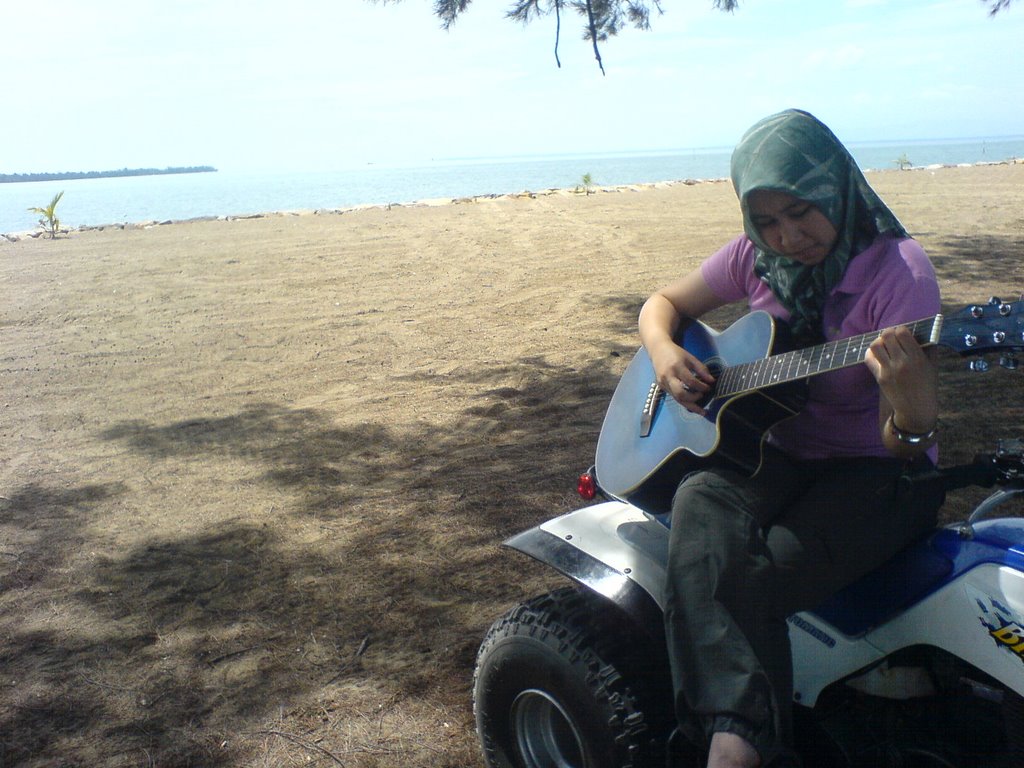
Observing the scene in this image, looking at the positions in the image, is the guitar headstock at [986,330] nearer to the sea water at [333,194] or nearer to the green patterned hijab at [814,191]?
the green patterned hijab at [814,191]

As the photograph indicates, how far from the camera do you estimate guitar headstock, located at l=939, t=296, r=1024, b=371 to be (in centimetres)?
176

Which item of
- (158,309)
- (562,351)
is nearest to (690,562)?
(562,351)

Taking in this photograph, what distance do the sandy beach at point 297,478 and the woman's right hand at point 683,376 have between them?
127 centimetres

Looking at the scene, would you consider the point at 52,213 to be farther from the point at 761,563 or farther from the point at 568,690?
the point at 761,563

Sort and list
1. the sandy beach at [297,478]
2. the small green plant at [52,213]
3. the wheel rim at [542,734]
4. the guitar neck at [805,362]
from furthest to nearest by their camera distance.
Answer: the small green plant at [52,213] < the sandy beach at [297,478] < the wheel rim at [542,734] < the guitar neck at [805,362]

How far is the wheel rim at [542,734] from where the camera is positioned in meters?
2.29

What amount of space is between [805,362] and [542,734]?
1.15m

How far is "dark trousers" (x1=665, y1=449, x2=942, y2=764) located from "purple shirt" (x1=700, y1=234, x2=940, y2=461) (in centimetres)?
5

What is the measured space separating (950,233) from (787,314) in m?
11.1

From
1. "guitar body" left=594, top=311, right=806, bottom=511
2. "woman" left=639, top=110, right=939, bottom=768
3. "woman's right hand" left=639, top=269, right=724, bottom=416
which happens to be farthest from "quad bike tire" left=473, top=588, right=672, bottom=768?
"woman's right hand" left=639, top=269, right=724, bottom=416

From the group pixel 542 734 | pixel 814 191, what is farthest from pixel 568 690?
pixel 814 191

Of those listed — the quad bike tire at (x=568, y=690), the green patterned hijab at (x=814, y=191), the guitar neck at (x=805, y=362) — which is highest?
the green patterned hijab at (x=814, y=191)

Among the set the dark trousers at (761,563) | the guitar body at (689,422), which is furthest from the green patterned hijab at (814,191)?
the dark trousers at (761,563)

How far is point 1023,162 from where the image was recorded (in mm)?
27422
